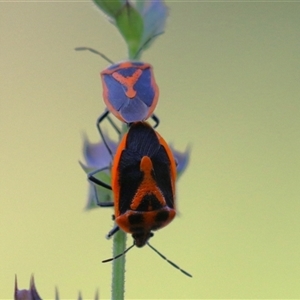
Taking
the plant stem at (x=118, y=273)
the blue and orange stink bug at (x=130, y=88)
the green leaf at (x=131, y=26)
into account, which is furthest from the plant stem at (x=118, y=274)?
the green leaf at (x=131, y=26)

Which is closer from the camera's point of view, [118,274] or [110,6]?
[118,274]

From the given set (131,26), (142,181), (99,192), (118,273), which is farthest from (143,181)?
(131,26)

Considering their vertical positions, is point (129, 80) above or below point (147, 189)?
above

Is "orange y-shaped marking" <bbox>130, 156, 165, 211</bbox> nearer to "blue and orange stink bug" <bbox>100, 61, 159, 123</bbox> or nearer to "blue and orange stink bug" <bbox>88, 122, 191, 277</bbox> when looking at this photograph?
"blue and orange stink bug" <bbox>88, 122, 191, 277</bbox>

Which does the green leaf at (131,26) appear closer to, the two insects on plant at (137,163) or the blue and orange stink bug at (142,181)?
the two insects on plant at (137,163)

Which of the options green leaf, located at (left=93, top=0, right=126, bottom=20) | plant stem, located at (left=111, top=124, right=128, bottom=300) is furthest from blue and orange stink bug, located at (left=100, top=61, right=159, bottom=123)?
plant stem, located at (left=111, top=124, right=128, bottom=300)

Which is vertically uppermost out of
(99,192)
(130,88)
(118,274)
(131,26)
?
(131,26)

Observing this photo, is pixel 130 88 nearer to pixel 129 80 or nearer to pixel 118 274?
pixel 129 80

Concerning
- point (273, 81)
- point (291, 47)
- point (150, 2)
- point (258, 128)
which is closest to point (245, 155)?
point (258, 128)
